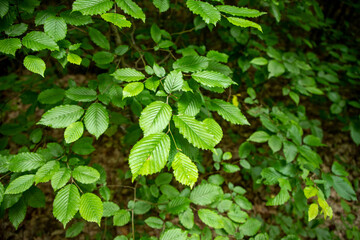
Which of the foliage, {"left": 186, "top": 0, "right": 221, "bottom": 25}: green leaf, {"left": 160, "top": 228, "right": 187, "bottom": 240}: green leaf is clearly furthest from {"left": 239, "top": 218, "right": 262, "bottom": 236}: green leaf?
{"left": 186, "top": 0, "right": 221, "bottom": 25}: green leaf

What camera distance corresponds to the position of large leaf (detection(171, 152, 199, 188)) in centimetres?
76

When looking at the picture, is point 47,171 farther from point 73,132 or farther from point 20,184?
point 73,132

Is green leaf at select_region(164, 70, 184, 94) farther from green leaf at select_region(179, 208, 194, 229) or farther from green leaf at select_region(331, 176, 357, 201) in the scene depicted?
green leaf at select_region(331, 176, 357, 201)

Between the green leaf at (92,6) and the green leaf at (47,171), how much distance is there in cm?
85

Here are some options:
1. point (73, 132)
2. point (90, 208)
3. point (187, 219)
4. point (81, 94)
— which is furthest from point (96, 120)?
point (187, 219)

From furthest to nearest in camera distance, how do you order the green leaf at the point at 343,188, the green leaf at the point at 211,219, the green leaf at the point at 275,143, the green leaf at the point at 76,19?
1. the green leaf at the point at 275,143
2. the green leaf at the point at 343,188
3. the green leaf at the point at 211,219
4. the green leaf at the point at 76,19

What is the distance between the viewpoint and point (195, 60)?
1.12 m

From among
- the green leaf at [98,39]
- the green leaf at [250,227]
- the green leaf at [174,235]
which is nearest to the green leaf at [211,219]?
the green leaf at [174,235]

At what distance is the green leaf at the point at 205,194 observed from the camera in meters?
1.47

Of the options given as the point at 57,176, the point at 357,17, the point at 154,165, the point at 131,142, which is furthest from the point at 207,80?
the point at 357,17

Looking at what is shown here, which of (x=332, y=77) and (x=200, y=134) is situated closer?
(x=200, y=134)

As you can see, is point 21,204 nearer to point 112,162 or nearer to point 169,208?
point 169,208

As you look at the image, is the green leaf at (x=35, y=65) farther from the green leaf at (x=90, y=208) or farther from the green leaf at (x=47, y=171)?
the green leaf at (x=90, y=208)

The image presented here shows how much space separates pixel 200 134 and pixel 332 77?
232 cm
